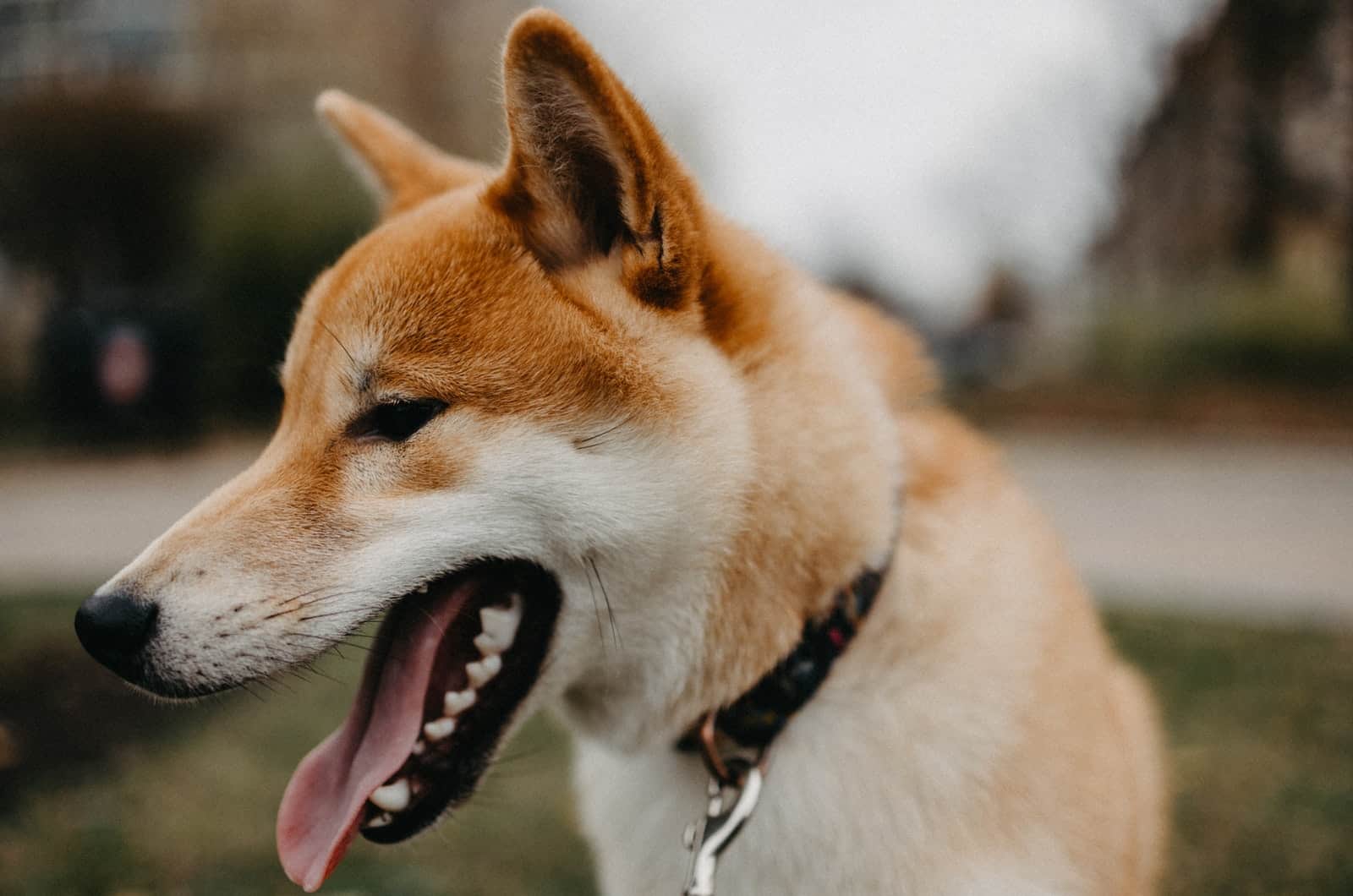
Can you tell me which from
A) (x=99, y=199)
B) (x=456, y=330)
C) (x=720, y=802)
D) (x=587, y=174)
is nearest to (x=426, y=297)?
(x=456, y=330)

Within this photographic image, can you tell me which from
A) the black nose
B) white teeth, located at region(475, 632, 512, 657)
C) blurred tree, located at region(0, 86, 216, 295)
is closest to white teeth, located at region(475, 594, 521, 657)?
white teeth, located at region(475, 632, 512, 657)

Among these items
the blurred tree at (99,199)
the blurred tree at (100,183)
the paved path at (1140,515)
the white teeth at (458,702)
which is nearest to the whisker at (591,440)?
the white teeth at (458,702)

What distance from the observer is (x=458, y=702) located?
1745mm

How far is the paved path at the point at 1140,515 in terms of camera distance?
6582mm

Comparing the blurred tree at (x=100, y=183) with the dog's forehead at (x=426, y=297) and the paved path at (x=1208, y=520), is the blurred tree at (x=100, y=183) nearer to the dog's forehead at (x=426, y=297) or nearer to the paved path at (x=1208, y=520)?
the paved path at (x=1208, y=520)

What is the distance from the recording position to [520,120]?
1705 millimetres

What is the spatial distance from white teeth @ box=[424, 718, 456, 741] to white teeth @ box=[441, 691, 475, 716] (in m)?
0.02

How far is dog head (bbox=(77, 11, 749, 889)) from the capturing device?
166cm

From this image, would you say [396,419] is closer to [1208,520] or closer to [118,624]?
[118,624]

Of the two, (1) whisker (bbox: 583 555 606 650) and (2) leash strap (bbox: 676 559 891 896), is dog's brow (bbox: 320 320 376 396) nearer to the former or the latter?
(1) whisker (bbox: 583 555 606 650)

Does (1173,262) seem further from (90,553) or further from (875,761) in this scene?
(875,761)

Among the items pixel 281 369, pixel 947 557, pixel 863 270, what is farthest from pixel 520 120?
pixel 863 270

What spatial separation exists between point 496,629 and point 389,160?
1250 millimetres

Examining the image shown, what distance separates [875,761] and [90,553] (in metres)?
7.35
